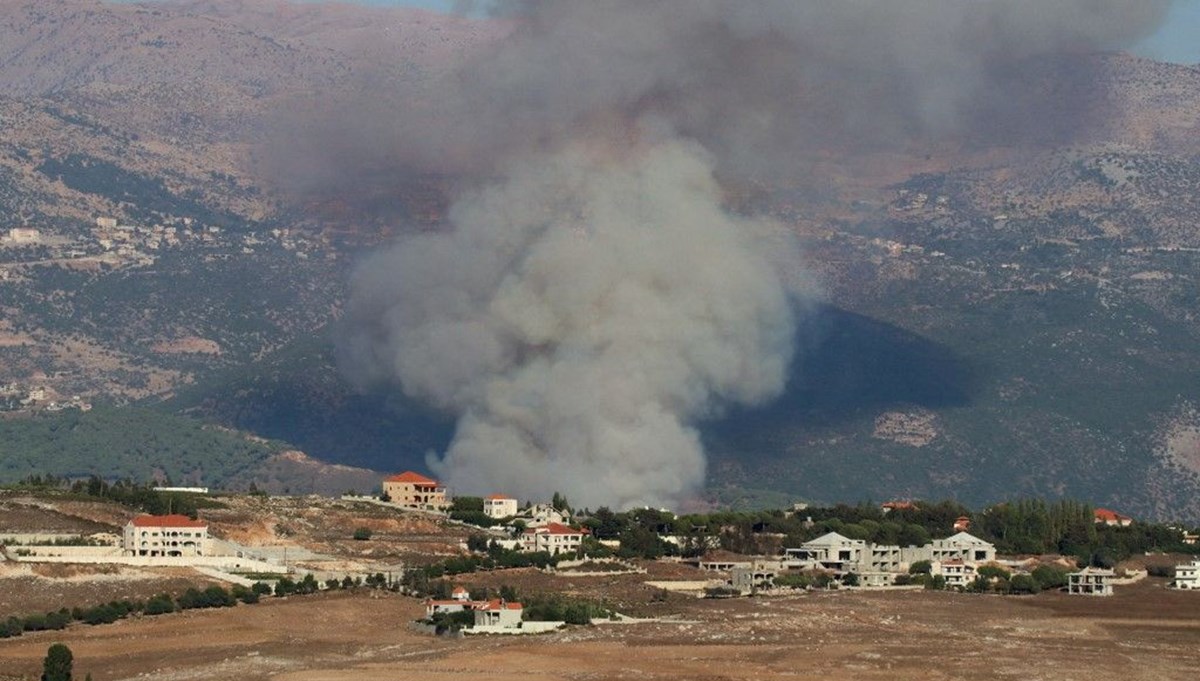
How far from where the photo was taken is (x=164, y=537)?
110688mm

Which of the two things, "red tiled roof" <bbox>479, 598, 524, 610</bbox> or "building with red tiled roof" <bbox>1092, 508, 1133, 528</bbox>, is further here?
"building with red tiled roof" <bbox>1092, 508, 1133, 528</bbox>

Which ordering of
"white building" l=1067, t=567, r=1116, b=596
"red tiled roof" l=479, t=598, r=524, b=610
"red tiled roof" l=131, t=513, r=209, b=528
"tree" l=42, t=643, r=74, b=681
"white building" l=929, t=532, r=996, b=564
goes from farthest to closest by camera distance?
"white building" l=929, t=532, r=996, b=564, "white building" l=1067, t=567, r=1116, b=596, "red tiled roof" l=131, t=513, r=209, b=528, "red tiled roof" l=479, t=598, r=524, b=610, "tree" l=42, t=643, r=74, b=681

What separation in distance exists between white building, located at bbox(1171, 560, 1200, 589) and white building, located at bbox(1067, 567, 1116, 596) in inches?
136

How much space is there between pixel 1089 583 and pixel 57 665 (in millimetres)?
46501

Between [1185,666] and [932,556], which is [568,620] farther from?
[932,556]

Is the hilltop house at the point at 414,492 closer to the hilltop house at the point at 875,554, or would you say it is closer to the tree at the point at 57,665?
the hilltop house at the point at 875,554

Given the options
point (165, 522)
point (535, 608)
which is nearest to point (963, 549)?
point (535, 608)

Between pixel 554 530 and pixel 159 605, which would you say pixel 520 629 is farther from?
pixel 554 530

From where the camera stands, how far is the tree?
271ft

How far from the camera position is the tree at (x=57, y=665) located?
82562 mm

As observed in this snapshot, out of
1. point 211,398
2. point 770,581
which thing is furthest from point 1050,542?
point 211,398

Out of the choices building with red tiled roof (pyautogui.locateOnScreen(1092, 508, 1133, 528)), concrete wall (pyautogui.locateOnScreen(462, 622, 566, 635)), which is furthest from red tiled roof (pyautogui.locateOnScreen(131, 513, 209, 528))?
building with red tiled roof (pyautogui.locateOnScreen(1092, 508, 1133, 528))

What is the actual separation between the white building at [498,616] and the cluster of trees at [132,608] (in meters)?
8.31

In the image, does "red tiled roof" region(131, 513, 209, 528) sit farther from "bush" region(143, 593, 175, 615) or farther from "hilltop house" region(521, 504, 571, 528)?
"hilltop house" region(521, 504, 571, 528)
